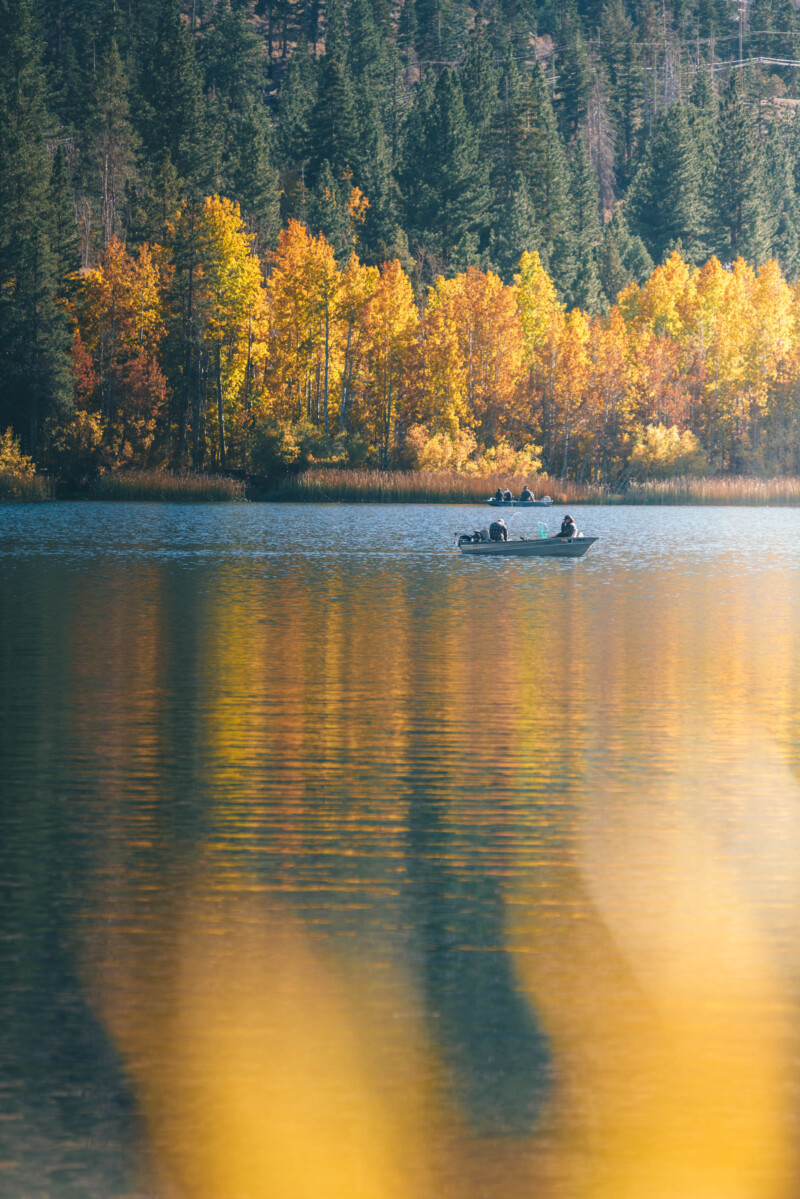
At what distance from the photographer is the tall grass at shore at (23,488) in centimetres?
8775

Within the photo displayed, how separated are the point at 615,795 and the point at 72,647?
43.5 feet

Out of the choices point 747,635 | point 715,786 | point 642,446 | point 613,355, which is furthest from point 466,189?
point 715,786

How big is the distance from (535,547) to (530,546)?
18 centimetres

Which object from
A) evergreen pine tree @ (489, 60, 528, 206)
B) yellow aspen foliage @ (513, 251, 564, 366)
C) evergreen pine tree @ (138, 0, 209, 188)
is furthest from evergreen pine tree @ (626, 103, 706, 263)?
evergreen pine tree @ (138, 0, 209, 188)

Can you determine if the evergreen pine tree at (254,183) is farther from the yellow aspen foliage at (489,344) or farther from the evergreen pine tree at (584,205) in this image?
the evergreen pine tree at (584,205)

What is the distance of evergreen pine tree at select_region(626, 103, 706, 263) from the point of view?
467ft

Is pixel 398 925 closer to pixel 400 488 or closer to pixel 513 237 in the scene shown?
pixel 400 488

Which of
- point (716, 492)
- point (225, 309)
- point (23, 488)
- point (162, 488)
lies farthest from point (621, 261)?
point (23, 488)

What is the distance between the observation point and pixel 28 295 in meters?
95.4

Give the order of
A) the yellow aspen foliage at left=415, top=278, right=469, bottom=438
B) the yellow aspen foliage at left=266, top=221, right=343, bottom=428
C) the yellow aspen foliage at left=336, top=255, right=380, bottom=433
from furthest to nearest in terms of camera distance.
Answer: the yellow aspen foliage at left=336, top=255, right=380, bottom=433 < the yellow aspen foliage at left=415, top=278, right=469, bottom=438 < the yellow aspen foliage at left=266, top=221, right=343, bottom=428

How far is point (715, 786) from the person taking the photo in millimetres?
14852

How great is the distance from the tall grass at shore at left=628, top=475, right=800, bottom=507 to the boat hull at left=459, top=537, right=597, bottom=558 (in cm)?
4421

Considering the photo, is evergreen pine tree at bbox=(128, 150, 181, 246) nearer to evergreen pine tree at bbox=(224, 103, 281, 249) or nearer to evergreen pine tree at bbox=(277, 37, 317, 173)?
evergreen pine tree at bbox=(224, 103, 281, 249)

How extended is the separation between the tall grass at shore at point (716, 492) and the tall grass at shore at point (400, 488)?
3134 millimetres
